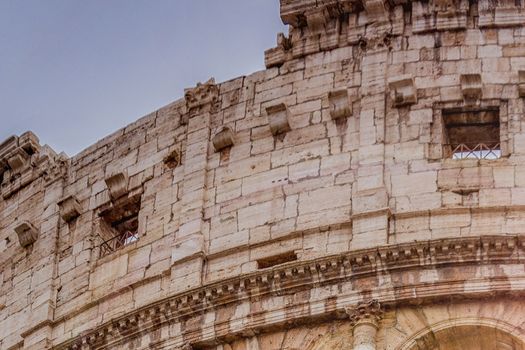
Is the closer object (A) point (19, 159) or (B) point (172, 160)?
(B) point (172, 160)

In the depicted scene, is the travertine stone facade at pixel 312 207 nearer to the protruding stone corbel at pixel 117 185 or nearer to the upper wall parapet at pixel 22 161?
the protruding stone corbel at pixel 117 185

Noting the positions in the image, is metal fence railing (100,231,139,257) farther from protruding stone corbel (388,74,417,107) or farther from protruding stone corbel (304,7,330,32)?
protruding stone corbel (388,74,417,107)

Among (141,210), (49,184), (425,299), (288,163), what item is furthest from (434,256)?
(49,184)

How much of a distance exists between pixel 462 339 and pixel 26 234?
1043cm

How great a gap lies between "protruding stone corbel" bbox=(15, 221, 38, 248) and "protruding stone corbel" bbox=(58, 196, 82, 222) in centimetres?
70

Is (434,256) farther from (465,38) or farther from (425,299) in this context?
(465,38)

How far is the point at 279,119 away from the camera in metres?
39.1

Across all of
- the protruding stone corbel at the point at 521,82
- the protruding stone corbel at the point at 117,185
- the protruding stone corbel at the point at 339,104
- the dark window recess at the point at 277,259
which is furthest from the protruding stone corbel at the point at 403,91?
the protruding stone corbel at the point at 117,185

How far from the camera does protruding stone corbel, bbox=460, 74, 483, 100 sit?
125ft

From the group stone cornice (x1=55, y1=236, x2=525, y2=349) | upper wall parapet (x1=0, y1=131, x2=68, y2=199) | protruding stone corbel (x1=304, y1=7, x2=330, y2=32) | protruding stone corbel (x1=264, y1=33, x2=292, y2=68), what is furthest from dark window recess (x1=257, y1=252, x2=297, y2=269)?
upper wall parapet (x1=0, y1=131, x2=68, y2=199)

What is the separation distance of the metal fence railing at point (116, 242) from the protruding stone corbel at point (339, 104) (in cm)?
428

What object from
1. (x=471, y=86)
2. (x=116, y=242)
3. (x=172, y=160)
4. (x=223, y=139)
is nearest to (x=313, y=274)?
(x=223, y=139)

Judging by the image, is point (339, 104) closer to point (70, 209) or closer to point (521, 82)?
point (521, 82)

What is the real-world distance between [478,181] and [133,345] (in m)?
6.40
